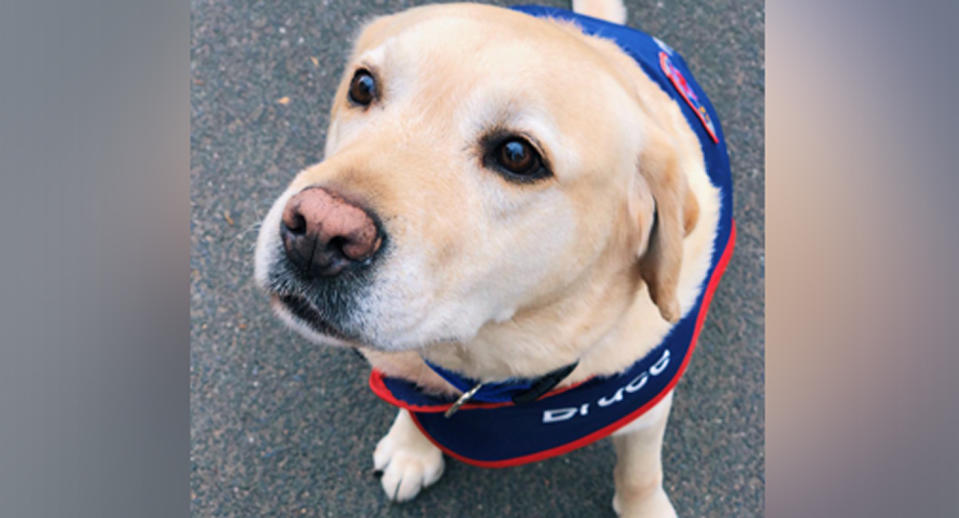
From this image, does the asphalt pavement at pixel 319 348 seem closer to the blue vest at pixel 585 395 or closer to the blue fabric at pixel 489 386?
the blue vest at pixel 585 395

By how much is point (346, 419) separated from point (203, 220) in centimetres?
98

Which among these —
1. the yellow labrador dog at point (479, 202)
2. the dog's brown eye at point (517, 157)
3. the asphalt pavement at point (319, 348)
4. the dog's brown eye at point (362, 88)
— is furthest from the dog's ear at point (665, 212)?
the asphalt pavement at point (319, 348)

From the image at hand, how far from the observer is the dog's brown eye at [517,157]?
1549 millimetres

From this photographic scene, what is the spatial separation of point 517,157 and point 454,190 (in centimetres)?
15

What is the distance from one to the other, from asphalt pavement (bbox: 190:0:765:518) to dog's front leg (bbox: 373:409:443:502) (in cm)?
7

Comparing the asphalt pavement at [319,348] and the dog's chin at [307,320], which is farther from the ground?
the dog's chin at [307,320]

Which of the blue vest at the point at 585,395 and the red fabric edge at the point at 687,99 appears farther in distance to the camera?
the red fabric edge at the point at 687,99

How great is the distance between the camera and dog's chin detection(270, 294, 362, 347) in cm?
157

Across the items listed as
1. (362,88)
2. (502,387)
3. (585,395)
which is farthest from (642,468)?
(362,88)

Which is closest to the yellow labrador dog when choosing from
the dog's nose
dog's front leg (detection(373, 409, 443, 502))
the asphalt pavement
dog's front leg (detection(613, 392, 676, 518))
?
the dog's nose

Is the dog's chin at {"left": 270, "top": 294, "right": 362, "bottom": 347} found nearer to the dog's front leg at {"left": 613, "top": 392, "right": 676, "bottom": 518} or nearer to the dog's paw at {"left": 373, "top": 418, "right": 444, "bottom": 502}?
the dog's front leg at {"left": 613, "top": 392, "right": 676, "bottom": 518}

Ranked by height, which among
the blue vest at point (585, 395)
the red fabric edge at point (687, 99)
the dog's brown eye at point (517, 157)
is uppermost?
the dog's brown eye at point (517, 157)
